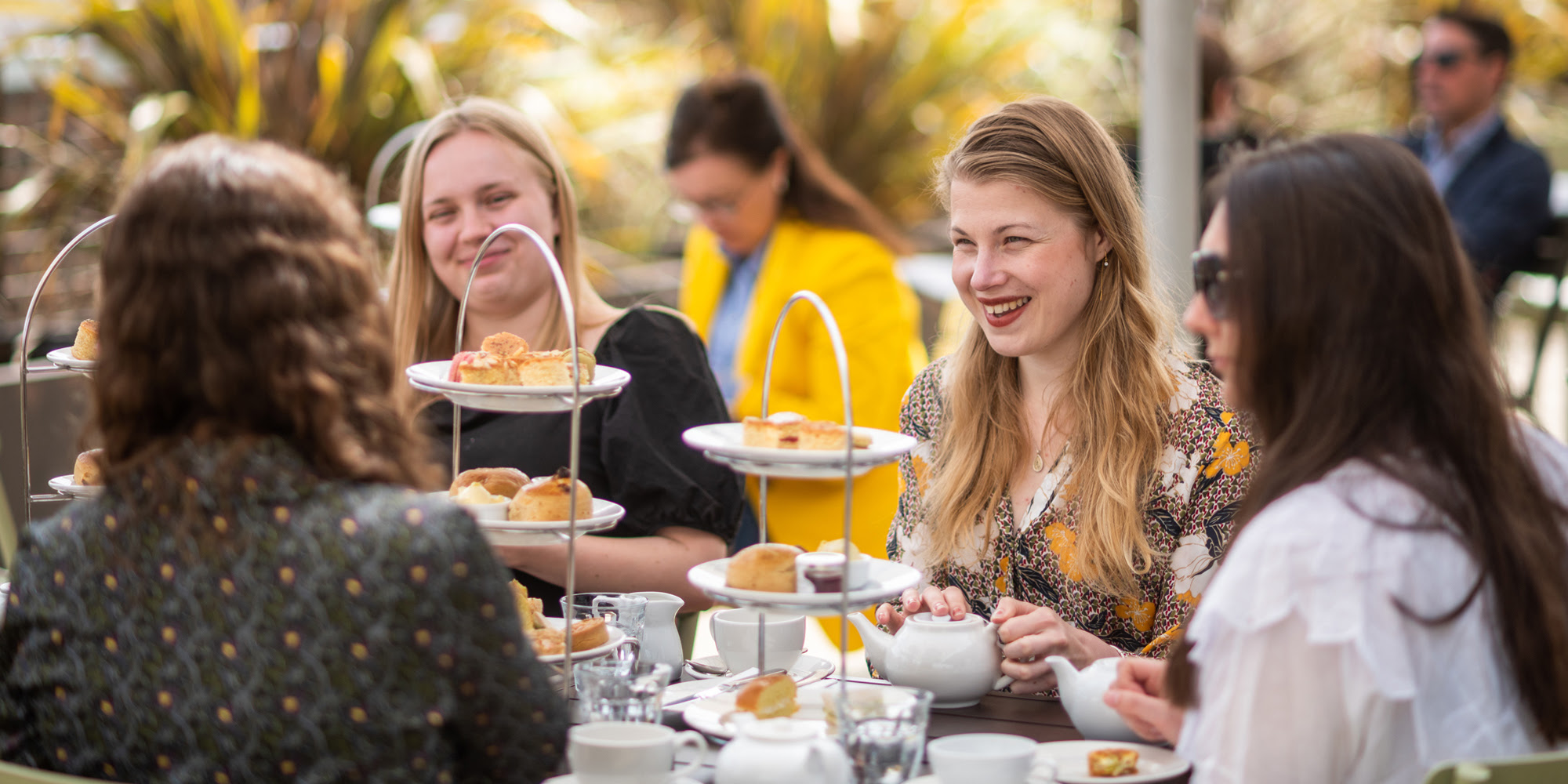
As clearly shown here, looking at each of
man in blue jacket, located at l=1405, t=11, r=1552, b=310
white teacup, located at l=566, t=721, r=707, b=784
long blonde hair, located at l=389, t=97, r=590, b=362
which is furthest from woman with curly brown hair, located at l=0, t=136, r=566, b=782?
man in blue jacket, located at l=1405, t=11, r=1552, b=310

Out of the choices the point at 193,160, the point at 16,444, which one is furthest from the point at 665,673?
the point at 16,444

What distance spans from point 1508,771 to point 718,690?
0.98m

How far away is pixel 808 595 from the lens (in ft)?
5.01

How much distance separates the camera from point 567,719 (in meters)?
1.40

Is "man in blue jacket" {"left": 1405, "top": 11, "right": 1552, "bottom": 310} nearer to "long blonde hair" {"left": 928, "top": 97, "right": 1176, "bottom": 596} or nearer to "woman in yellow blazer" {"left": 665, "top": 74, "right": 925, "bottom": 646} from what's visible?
"woman in yellow blazer" {"left": 665, "top": 74, "right": 925, "bottom": 646}

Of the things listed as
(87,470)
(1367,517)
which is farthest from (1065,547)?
(87,470)

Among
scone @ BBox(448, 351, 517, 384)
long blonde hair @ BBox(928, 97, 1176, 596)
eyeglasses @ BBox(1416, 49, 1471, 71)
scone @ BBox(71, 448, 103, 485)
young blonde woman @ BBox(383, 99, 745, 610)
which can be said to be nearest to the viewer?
scone @ BBox(448, 351, 517, 384)

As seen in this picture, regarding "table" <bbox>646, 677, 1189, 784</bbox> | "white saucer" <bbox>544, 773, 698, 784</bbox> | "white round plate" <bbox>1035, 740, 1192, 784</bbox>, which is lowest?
"table" <bbox>646, 677, 1189, 784</bbox>

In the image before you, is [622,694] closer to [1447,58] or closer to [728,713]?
[728,713]

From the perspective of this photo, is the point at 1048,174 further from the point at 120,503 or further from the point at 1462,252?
the point at 120,503

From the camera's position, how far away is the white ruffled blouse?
52.6 inches

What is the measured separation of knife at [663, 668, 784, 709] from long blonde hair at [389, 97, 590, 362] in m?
0.93

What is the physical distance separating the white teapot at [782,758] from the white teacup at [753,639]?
462 mm

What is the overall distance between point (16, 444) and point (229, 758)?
267cm
